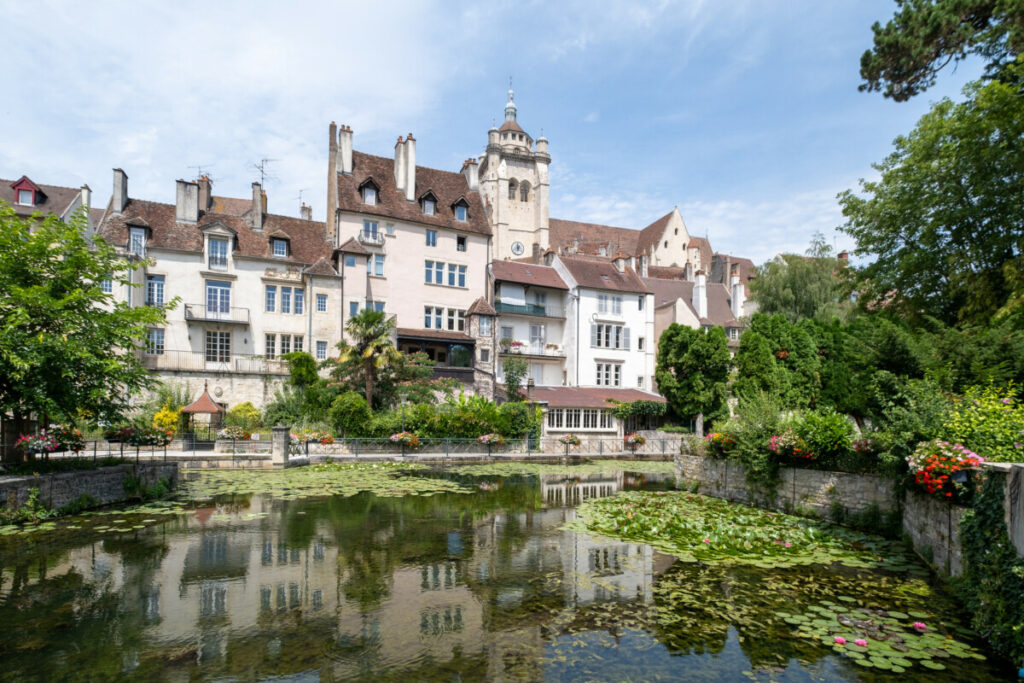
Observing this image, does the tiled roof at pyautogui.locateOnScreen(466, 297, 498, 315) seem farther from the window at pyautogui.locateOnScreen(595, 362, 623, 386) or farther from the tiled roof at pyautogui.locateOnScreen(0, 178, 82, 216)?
the tiled roof at pyautogui.locateOnScreen(0, 178, 82, 216)

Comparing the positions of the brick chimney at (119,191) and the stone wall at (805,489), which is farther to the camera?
the brick chimney at (119,191)

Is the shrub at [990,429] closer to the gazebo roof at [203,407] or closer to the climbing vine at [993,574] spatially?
the climbing vine at [993,574]

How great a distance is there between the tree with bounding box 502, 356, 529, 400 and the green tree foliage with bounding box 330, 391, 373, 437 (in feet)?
35.2

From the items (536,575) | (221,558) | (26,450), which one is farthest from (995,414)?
(26,450)

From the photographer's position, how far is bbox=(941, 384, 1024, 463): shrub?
8.97 metres

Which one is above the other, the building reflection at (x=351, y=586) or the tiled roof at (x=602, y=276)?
the tiled roof at (x=602, y=276)

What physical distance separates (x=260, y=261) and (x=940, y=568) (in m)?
35.7

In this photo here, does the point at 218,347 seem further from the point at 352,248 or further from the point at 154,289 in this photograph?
the point at 352,248

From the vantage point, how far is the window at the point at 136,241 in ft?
108

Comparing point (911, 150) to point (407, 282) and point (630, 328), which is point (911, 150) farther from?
point (407, 282)

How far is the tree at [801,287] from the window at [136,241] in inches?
1745

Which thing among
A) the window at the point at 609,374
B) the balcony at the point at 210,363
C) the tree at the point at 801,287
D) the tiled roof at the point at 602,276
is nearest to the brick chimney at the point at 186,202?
the balcony at the point at 210,363

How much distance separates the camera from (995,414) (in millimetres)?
9781

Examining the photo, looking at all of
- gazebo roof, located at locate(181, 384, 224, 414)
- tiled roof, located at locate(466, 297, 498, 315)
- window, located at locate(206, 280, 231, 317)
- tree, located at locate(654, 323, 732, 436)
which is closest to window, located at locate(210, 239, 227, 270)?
window, located at locate(206, 280, 231, 317)
